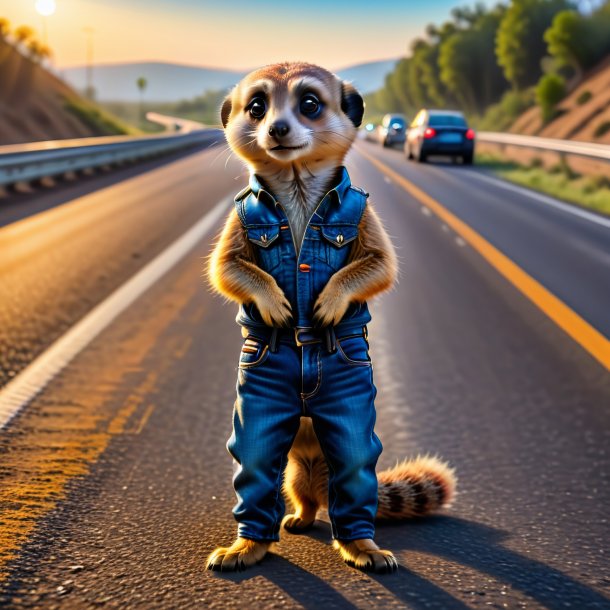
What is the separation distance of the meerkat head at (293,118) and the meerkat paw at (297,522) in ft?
4.01

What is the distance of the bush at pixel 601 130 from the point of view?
44.7 meters

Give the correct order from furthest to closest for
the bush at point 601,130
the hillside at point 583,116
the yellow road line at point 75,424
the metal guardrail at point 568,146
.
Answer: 1. the hillside at point 583,116
2. the bush at point 601,130
3. the metal guardrail at point 568,146
4. the yellow road line at point 75,424

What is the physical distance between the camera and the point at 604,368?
648cm

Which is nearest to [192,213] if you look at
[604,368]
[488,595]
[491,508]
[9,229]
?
[9,229]

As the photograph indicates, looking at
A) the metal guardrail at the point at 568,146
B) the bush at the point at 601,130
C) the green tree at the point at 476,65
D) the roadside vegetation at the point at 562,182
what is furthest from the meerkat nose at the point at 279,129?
the green tree at the point at 476,65

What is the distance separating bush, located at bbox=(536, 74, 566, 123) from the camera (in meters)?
54.8

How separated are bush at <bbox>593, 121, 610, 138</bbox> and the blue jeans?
4399 centimetres

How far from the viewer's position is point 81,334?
24.0 feet

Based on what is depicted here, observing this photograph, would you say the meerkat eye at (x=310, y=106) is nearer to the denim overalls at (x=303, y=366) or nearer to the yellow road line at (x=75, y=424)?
the denim overalls at (x=303, y=366)

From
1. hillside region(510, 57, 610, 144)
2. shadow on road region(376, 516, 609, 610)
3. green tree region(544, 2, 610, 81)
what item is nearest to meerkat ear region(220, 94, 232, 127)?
shadow on road region(376, 516, 609, 610)

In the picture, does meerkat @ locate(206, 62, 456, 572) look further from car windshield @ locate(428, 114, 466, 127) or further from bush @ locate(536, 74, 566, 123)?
bush @ locate(536, 74, 566, 123)

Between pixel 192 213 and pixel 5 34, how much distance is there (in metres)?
51.2

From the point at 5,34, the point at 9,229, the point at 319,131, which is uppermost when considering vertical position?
the point at 5,34

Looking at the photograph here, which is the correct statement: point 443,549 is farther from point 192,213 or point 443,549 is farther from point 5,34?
point 5,34
